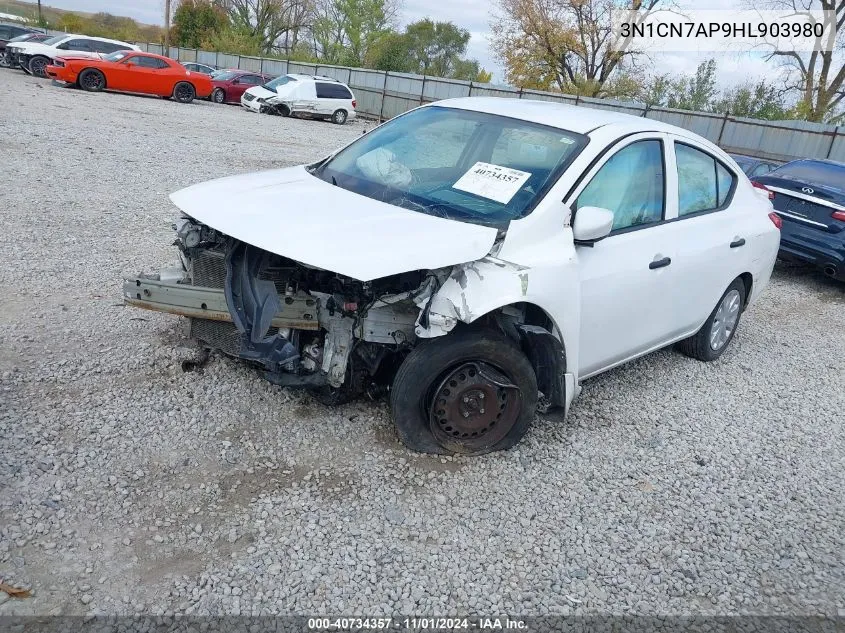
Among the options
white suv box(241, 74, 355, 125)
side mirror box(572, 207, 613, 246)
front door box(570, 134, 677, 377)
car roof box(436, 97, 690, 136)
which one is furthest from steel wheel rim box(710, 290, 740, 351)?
white suv box(241, 74, 355, 125)

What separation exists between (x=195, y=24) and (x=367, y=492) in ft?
171

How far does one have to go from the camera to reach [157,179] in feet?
31.1

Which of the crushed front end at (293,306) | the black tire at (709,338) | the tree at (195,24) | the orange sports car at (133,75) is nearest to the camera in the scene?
the crushed front end at (293,306)

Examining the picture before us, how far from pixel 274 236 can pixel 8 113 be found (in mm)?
12886

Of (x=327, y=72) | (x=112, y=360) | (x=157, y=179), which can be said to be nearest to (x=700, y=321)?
(x=112, y=360)

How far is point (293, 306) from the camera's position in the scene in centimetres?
345

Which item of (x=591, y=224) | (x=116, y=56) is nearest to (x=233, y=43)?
(x=116, y=56)

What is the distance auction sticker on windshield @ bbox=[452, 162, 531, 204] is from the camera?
3729mm

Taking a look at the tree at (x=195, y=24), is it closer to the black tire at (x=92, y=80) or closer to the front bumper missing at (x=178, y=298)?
the black tire at (x=92, y=80)

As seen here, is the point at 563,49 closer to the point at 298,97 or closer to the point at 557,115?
the point at 298,97

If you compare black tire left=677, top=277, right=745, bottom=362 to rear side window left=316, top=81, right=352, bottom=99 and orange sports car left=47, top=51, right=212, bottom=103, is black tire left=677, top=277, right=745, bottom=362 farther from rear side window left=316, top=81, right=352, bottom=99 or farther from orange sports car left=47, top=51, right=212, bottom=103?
orange sports car left=47, top=51, right=212, bottom=103

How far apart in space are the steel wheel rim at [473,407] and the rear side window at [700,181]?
1.89 m

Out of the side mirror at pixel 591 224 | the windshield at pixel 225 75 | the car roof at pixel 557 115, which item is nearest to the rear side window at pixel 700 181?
the car roof at pixel 557 115

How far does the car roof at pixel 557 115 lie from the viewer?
4.09m
